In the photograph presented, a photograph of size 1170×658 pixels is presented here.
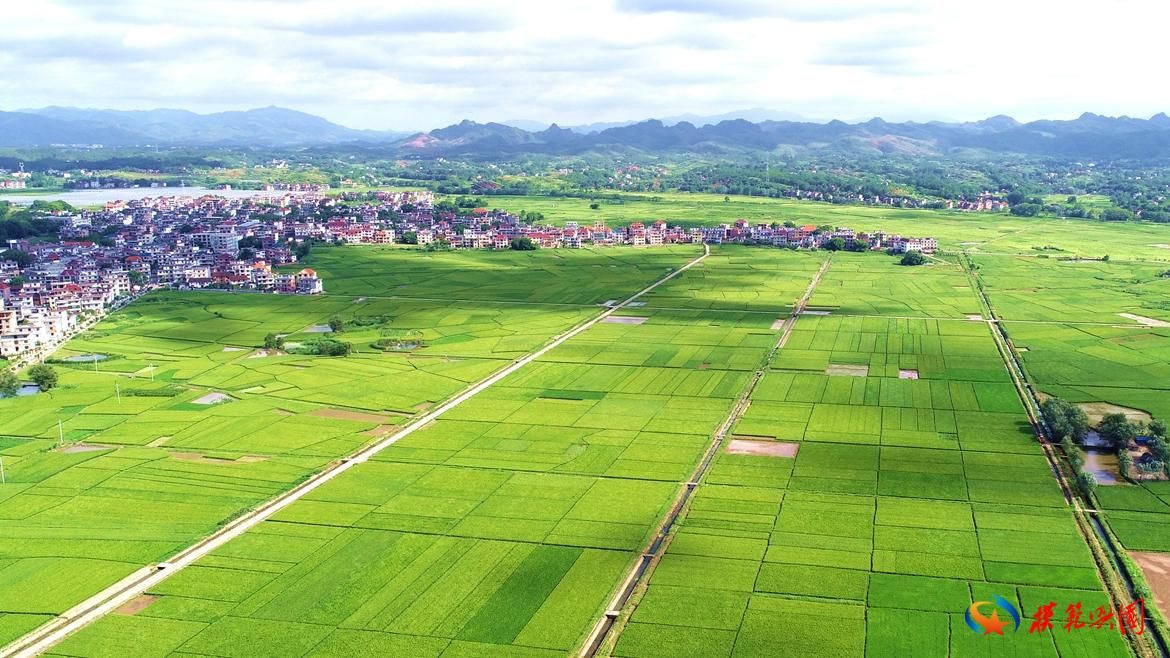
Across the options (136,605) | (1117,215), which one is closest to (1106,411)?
(136,605)

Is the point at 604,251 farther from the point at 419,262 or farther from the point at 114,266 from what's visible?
the point at 114,266

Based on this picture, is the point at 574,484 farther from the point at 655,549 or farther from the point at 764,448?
the point at 764,448

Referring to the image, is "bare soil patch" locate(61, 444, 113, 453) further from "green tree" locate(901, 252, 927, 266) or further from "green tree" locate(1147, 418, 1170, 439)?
"green tree" locate(901, 252, 927, 266)

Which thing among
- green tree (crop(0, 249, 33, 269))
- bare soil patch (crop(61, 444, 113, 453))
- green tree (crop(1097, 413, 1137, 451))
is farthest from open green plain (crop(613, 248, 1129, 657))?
green tree (crop(0, 249, 33, 269))

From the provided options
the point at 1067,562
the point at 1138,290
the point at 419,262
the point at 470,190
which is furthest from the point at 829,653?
the point at 470,190

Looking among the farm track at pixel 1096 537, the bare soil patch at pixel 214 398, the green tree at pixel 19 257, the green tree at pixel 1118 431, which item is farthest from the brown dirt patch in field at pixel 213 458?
the green tree at pixel 19 257

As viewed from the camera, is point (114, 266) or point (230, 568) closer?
point (230, 568)
